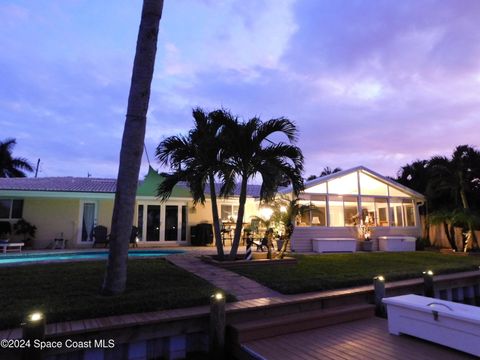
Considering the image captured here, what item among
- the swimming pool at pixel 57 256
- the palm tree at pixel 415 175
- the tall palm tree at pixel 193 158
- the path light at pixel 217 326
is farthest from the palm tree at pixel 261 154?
the palm tree at pixel 415 175

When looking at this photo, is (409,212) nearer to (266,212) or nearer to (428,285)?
(266,212)

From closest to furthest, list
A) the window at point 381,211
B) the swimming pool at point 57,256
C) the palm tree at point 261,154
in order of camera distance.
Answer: the palm tree at point 261,154 → the swimming pool at point 57,256 → the window at point 381,211

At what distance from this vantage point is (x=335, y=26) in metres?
11.0

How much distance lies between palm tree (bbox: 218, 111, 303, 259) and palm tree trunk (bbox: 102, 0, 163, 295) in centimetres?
343

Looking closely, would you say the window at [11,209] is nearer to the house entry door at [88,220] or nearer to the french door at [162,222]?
the house entry door at [88,220]

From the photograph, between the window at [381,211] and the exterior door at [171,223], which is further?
the window at [381,211]

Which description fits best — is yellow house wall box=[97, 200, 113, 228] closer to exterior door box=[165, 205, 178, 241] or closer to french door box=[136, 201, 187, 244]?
french door box=[136, 201, 187, 244]

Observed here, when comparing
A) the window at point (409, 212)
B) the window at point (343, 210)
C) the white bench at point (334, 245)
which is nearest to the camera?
the white bench at point (334, 245)

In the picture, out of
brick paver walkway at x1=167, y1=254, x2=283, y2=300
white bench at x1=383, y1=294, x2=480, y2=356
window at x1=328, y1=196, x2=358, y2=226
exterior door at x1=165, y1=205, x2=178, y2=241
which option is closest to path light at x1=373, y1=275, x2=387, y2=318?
white bench at x1=383, y1=294, x2=480, y2=356

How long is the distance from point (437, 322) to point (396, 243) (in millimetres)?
11644

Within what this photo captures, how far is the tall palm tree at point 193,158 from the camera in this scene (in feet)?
29.1

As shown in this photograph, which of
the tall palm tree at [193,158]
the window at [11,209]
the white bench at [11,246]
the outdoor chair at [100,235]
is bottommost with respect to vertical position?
the white bench at [11,246]

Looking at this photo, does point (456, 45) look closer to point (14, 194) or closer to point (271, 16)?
point (271, 16)

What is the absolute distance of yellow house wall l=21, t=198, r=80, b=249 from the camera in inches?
555
